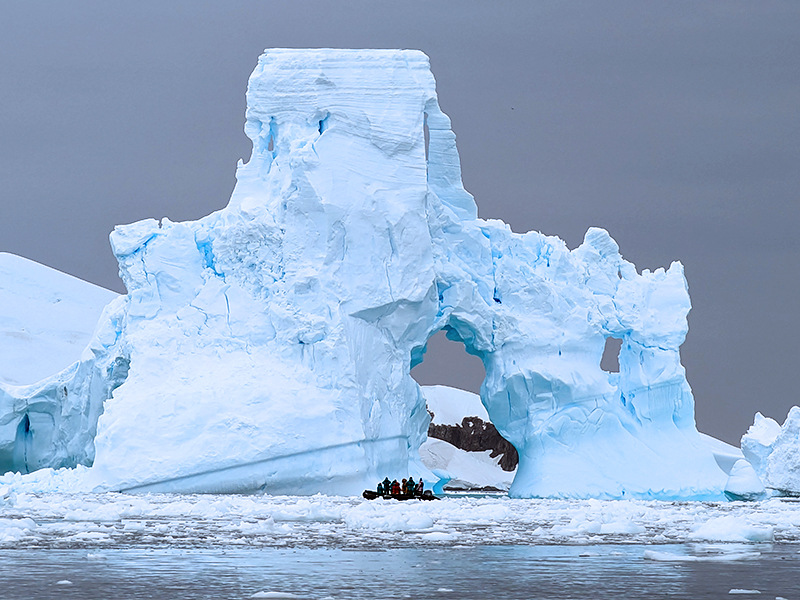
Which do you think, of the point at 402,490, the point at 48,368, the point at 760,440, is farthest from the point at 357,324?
the point at 48,368

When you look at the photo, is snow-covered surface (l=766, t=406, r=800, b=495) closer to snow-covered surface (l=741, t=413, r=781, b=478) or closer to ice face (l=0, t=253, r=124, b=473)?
snow-covered surface (l=741, t=413, r=781, b=478)

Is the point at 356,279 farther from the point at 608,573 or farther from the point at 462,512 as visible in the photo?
the point at 608,573

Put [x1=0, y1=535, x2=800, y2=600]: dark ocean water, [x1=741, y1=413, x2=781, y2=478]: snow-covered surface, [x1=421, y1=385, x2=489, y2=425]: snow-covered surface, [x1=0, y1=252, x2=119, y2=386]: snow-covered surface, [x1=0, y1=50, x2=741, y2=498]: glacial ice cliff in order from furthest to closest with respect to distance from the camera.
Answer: [x1=421, y1=385, x2=489, y2=425]: snow-covered surface
[x1=0, y1=252, x2=119, y2=386]: snow-covered surface
[x1=741, y1=413, x2=781, y2=478]: snow-covered surface
[x1=0, y1=50, x2=741, y2=498]: glacial ice cliff
[x1=0, y1=535, x2=800, y2=600]: dark ocean water

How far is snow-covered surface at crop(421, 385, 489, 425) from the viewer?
5162cm

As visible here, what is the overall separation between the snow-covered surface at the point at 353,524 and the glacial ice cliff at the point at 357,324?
10.4 feet

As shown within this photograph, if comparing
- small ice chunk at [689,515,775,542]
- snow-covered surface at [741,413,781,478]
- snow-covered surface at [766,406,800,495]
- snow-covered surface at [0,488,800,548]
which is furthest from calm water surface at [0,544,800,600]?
snow-covered surface at [741,413,781,478]

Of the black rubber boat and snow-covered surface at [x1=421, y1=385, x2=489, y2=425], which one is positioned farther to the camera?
snow-covered surface at [x1=421, y1=385, x2=489, y2=425]

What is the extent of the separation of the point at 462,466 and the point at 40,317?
14809 mm

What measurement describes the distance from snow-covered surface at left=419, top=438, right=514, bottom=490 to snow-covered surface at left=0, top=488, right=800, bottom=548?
75.4 feet

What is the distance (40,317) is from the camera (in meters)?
40.1

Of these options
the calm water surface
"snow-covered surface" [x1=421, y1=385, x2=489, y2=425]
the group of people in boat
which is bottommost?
the calm water surface

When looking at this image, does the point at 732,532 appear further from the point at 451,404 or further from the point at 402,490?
the point at 451,404

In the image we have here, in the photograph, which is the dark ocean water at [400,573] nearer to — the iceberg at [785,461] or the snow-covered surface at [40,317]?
the iceberg at [785,461]

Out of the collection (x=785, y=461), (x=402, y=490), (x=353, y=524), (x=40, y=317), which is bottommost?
(x=353, y=524)
